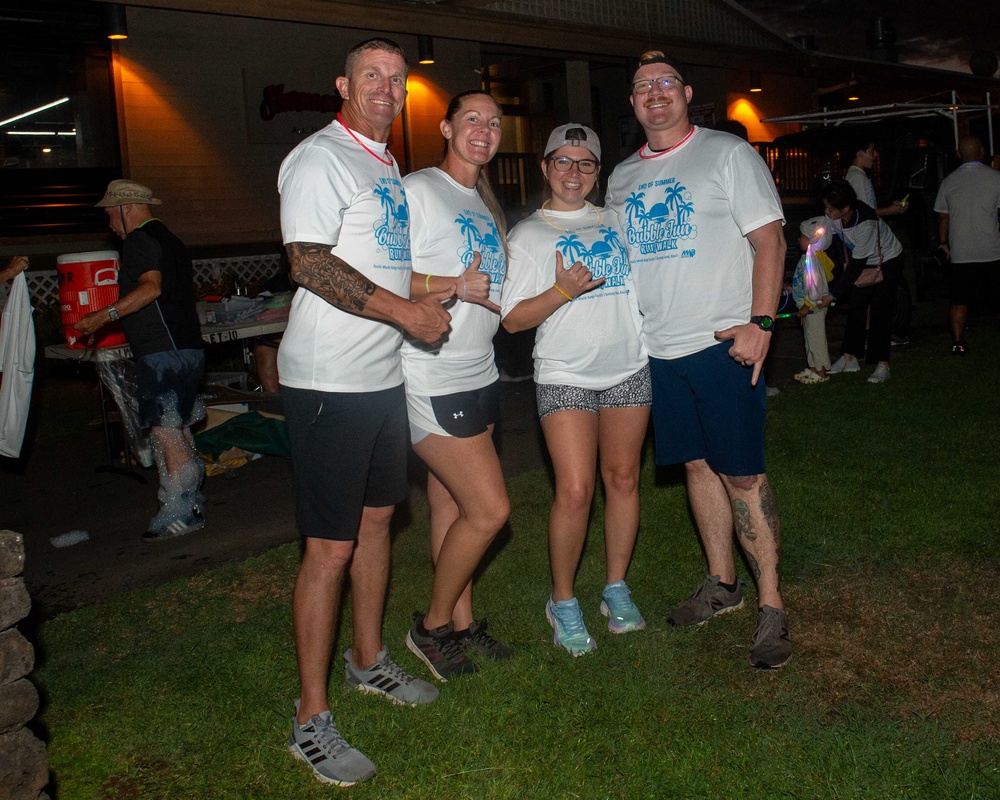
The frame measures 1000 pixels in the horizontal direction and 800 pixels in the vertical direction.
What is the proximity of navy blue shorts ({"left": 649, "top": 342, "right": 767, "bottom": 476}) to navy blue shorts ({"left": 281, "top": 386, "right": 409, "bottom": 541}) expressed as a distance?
1278mm

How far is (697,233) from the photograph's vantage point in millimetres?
3602

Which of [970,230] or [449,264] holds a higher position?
[970,230]

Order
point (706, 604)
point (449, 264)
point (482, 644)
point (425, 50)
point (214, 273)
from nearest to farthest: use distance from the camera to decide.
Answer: point (449, 264)
point (482, 644)
point (706, 604)
point (214, 273)
point (425, 50)

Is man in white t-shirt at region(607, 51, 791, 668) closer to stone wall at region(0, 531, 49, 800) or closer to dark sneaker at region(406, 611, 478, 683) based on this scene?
dark sneaker at region(406, 611, 478, 683)

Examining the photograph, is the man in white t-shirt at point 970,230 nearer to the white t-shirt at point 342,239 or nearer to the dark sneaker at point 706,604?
the dark sneaker at point 706,604

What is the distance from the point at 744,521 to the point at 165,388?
3.70m

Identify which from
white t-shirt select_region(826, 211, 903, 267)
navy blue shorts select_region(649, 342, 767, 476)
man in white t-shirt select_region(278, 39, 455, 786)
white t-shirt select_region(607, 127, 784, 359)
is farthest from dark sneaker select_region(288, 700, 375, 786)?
white t-shirt select_region(826, 211, 903, 267)

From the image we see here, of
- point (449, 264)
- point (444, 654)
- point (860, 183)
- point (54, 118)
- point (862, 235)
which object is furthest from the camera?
point (54, 118)

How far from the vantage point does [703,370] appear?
369 cm

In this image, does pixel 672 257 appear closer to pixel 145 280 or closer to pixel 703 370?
pixel 703 370

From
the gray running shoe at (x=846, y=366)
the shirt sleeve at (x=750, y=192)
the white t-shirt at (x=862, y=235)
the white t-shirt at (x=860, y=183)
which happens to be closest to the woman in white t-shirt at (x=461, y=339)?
the shirt sleeve at (x=750, y=192)

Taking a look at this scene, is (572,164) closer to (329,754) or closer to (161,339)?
(329,754)

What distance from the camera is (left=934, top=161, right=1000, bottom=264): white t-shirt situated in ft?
31.6

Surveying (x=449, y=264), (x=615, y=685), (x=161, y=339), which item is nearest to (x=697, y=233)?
(x=449, y=264)
